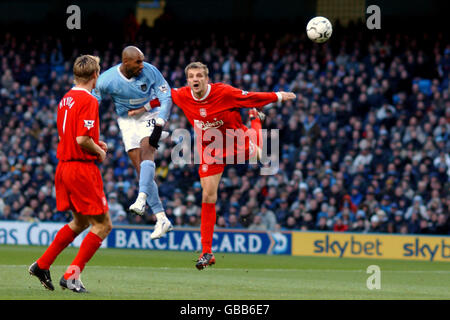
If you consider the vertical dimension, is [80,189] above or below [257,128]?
below

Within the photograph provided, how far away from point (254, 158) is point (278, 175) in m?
9.56

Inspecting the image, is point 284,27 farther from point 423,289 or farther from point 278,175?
point 423,289

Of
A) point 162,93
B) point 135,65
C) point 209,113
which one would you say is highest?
point 135,65

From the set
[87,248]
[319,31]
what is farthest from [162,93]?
[87,248]

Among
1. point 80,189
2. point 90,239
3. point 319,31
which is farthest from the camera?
point 319,31

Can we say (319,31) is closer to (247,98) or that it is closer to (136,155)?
(247,98)

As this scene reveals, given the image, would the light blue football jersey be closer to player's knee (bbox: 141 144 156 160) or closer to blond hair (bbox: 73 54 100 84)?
player's knee (bbox: 141 144 156 160)

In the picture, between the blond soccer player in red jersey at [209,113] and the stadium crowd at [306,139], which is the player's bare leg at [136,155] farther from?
the stadium crowd at [306,139]

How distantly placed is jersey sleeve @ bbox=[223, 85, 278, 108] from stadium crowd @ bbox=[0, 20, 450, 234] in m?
9.01

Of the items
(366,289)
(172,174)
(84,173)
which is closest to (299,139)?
(172,174)

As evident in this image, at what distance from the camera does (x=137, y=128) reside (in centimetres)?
1209

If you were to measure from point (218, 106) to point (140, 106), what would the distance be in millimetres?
1096

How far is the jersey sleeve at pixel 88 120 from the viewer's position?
366 inches

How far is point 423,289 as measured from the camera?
1166 cm
